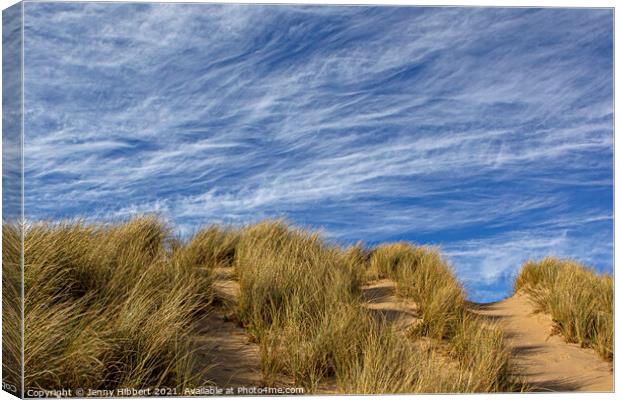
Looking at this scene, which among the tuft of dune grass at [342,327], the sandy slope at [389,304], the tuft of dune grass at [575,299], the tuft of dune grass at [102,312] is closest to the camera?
the tuft of dune grass at [102,312]

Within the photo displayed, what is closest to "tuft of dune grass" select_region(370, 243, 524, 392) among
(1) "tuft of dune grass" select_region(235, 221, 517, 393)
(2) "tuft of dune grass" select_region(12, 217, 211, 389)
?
(1) "tuft of dune grass" select_region(235, 221, 517, 393)

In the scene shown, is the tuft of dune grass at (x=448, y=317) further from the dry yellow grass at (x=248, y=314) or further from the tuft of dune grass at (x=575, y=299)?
the tuft of dune grass at (x=575, y=299)

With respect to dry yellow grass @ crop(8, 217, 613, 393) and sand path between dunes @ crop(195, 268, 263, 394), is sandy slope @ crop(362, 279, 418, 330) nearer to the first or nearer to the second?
dry yellow grass @ crop(8, 217, 613, 393)

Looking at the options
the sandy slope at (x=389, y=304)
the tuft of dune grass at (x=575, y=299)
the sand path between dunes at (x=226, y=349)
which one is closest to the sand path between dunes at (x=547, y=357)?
the tuft of dune grass at (x=575, y=299)

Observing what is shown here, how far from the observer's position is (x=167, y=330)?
12.8 ft

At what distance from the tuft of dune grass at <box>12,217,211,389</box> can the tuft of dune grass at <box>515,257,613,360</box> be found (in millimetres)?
3195

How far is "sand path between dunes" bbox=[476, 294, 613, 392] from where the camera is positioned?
4.64m

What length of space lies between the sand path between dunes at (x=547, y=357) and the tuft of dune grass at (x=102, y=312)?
2.55 meters

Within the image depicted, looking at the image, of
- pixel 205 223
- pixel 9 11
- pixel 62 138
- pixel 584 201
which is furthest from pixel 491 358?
pixel 9 11

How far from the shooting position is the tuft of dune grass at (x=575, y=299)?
202 inches

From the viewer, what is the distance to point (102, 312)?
420cm

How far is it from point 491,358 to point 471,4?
8.30 feet

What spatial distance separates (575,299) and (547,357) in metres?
0.90

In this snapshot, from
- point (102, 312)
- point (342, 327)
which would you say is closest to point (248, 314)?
point (342, 327)
